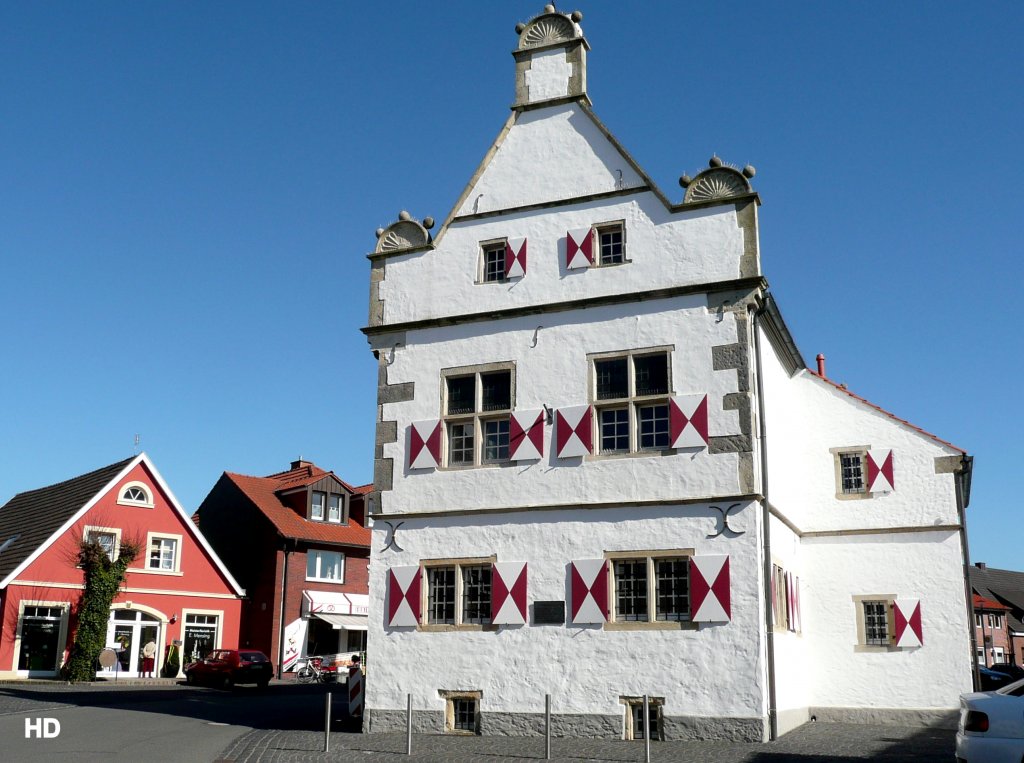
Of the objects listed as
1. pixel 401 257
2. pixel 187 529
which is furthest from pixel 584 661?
pixel 187 529

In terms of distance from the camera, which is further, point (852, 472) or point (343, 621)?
point (343, 621)

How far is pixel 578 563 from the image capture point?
1623 cm

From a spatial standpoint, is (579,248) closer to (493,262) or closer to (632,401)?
(493,262)

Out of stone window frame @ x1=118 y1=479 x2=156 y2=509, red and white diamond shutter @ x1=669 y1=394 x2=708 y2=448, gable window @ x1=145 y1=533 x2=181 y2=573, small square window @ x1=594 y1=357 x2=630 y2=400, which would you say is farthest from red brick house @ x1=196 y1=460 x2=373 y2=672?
red and white diamond shutter @ x1=669 y1=394 x2=708 y2=448

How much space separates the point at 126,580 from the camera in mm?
36594

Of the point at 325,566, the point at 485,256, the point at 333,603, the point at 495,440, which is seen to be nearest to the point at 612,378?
the point at 495,440

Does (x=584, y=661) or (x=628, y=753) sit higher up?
→ (x=584, y=661)

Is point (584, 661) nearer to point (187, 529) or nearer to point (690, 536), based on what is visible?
point (690, 536)

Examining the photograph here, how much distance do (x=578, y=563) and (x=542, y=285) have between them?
4.81 m

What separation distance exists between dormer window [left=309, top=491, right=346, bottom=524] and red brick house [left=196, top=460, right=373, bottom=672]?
43 millimetres

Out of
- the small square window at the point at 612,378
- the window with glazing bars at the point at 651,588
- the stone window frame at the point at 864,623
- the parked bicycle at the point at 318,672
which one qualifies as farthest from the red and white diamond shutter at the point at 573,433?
the parked bicycle at the point at 318,672

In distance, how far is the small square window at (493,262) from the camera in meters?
18.4

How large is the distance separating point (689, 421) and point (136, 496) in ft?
89.8

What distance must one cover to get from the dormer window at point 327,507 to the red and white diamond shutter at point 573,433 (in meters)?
28.9
